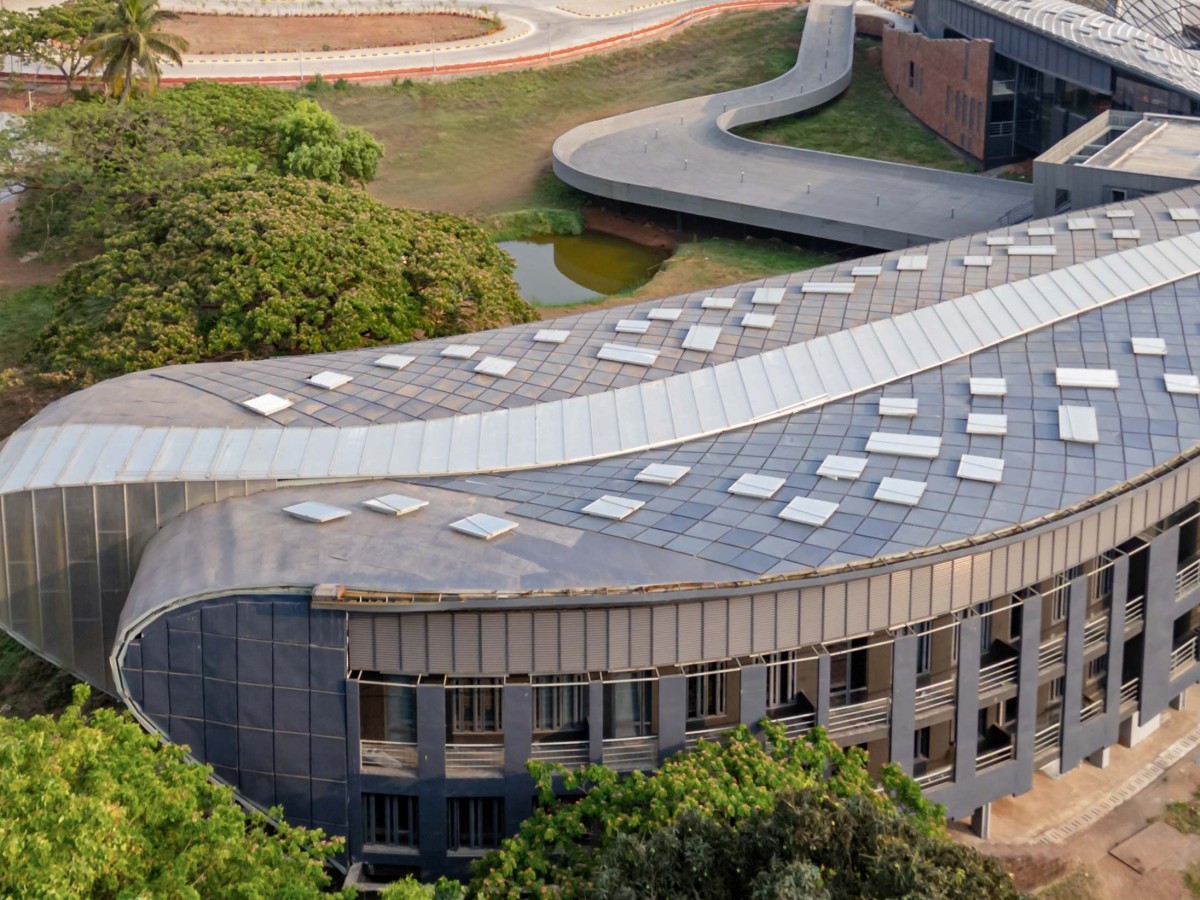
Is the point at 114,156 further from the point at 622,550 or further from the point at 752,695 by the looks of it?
the point at 752,695

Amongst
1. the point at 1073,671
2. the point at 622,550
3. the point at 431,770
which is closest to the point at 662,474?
the point at 622,550

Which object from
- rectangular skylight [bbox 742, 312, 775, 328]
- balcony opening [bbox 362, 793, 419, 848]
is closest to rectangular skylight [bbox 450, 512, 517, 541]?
balcony opening [bbox 362, 793, 419, 848]

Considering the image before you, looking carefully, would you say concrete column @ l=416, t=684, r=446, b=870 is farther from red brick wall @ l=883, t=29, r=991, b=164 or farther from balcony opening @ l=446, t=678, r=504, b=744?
red brick wall @ l=883, t=29, r=991, b=164

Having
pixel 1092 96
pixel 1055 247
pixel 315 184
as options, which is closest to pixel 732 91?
pixel 1092 96

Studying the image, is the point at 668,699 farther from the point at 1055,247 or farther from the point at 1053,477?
the point at 1055,247

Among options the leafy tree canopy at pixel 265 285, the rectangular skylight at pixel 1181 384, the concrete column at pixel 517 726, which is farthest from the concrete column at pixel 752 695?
the leafy tree canopy at pixel 265 285

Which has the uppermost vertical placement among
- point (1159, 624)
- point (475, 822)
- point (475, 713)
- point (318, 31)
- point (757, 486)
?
point (318, 31)

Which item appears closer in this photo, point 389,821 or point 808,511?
point 389,821
